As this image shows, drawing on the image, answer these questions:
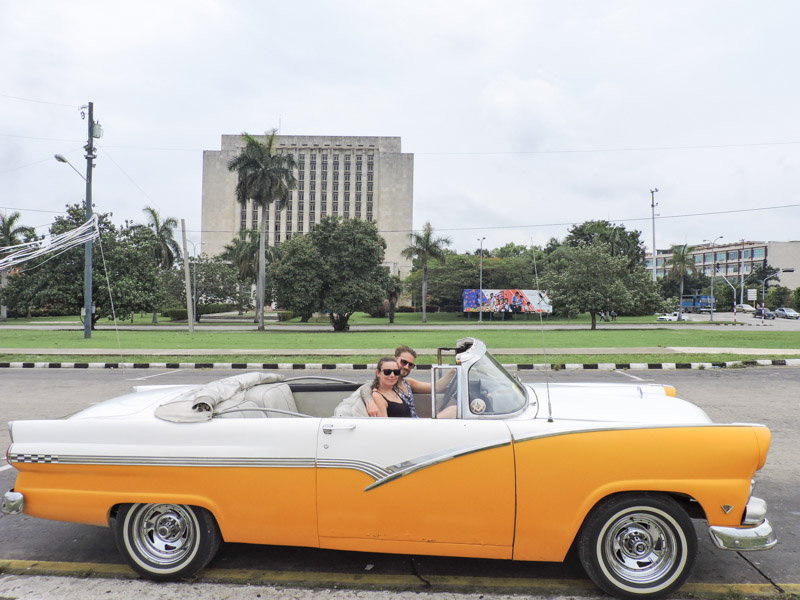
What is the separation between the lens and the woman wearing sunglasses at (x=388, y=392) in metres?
4.05

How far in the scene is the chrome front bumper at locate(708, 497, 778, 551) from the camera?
3135mm

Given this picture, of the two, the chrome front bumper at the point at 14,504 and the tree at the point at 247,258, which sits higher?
the tree at the point at 247,258

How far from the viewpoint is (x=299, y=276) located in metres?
36.2

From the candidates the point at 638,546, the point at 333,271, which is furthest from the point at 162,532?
the point at 333,271

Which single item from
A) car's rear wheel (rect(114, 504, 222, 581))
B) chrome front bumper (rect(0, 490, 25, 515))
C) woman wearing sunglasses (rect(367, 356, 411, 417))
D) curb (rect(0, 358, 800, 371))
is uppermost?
woman wearing sunglasses (rect(367, 356, 411, 417))

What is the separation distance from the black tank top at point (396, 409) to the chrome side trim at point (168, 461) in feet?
2.80

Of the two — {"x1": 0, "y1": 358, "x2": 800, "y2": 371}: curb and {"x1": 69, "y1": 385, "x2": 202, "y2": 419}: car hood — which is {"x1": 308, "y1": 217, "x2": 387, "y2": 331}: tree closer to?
{"x1": 0, "y1": 358, "x2": 800, "y2": 371}: curb

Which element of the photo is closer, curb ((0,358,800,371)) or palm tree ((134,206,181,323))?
curb ((0,358,800,371))

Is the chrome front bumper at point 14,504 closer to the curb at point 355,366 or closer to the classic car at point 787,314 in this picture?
the curb at point 355,366

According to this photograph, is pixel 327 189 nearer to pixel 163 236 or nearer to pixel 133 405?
pixel 163 236

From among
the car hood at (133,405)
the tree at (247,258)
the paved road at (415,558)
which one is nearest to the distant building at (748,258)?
the tree at (247,258)

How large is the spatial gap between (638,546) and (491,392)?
1.13 meters

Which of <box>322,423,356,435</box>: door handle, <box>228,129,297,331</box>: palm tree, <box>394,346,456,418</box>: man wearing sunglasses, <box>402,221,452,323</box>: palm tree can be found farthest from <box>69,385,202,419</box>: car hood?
<box>402,221,452,323</box>: palm tree

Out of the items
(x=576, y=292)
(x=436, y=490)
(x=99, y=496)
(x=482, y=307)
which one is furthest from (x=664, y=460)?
(x=482, y=307)
